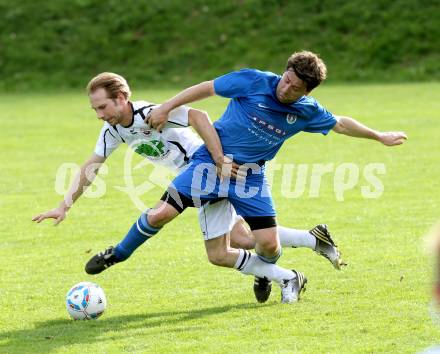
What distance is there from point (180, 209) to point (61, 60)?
2519 centimetres

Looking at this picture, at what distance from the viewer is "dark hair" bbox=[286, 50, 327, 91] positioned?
6785 mm

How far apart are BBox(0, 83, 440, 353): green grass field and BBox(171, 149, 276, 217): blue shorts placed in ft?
2.47

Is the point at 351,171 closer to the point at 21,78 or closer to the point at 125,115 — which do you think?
the point at 125,115

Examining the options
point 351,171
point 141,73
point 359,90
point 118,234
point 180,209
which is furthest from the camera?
point 141,73

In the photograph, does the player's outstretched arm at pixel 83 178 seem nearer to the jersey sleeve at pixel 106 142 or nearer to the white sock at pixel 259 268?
the jersey sleeve at pixel 106 142

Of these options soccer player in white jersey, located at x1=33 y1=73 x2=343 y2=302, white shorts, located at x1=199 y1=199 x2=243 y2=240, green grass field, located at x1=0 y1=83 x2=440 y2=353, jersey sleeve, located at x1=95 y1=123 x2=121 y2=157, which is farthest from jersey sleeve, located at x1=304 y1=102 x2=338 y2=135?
jersey sleeve, located at x1=95 y1=123 x2=121 y2=157

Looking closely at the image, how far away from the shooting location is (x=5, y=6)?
33219 mm

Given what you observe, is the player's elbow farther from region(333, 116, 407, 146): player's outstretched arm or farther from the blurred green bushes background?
the blurred green bushes background

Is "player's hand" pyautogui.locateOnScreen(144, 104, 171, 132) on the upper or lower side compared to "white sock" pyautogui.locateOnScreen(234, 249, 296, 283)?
upper

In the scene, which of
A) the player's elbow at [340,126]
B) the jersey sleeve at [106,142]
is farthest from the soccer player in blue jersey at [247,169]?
the jersey sleeve at [106,142]

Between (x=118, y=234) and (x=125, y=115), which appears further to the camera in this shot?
(x=118, y=234)

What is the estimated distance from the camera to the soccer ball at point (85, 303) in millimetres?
6926

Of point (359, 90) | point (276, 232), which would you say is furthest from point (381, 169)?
point (359, 90)

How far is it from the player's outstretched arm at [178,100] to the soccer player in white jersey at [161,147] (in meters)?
0.16
